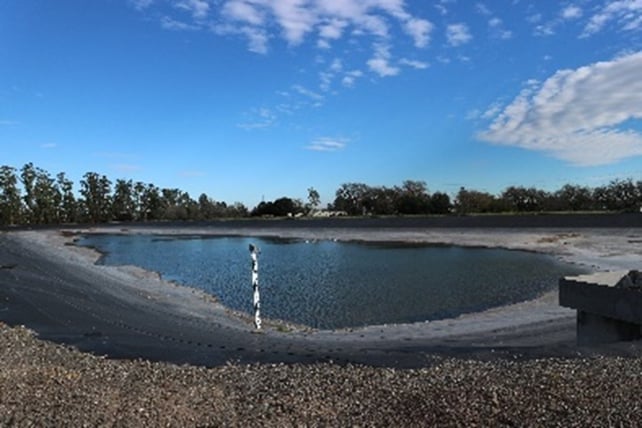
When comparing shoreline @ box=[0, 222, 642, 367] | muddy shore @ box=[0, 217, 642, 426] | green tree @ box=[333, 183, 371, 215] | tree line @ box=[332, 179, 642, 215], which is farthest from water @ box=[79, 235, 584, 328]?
green tree @ box=[333, 183, 371, 215]

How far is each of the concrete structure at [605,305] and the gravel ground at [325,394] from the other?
2.18m

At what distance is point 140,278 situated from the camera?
24.4m

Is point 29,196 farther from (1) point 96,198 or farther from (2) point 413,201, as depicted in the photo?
(2) point 413,201

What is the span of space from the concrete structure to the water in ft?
20.7

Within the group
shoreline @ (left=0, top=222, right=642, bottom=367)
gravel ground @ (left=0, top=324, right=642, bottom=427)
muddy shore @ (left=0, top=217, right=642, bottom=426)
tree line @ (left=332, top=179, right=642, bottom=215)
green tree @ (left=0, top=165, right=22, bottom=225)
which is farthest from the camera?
green tree @ (left=0, top=165, right=22, bottom=225)

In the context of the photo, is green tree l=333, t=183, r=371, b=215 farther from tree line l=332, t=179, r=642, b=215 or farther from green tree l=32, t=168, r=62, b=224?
green tree l=32, t=168, r=62, b=224

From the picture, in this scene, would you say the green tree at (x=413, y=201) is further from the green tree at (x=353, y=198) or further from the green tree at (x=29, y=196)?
the green tree at (x=29, y=196)

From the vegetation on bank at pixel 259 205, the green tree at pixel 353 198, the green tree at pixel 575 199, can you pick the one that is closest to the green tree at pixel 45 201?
the vegetation on bank at pixel 259 205

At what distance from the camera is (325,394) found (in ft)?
18.6

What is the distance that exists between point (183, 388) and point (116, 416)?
40.0 inches

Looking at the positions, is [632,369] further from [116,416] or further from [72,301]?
[72,301]

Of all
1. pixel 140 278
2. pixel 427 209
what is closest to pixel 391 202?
pixel 427 209

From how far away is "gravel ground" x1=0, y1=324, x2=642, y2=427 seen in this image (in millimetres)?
4926

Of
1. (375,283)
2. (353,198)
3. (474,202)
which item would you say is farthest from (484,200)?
(375,283)
